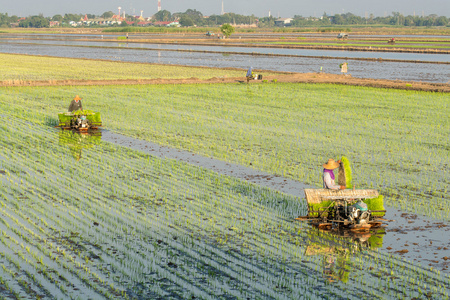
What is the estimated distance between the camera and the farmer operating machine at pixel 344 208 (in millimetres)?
12805

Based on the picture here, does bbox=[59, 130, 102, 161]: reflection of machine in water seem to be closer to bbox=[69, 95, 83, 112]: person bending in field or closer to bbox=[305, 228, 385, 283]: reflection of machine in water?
bbox=[69, 95, 83, 112]: person bending in field

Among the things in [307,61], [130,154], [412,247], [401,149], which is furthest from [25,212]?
[307,61]

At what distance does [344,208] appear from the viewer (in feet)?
42.3

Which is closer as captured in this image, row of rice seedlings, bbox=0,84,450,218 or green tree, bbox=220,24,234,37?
row of rice seedlings, bbox=0,84,450,218

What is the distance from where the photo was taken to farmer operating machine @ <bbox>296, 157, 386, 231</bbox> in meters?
12.8

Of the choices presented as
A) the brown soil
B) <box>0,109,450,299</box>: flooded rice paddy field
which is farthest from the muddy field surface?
the brown soil

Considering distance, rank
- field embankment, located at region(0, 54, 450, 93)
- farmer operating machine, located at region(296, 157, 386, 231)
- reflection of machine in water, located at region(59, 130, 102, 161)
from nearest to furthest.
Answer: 1. farmer operating machine, located at region(296, 157, 386, 231)
2. reflection of machine in water, located at region(59, 130, 102, 161)
3. field embankment, located at region(0, 54, 450, 93)

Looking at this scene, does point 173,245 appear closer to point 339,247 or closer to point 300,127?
point 339,247

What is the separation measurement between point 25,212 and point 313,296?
7304 millimetres

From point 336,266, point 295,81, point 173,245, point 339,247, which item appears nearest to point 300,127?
point 339,247

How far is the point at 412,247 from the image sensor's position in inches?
473

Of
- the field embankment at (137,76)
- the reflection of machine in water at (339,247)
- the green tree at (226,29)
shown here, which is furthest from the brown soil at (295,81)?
the green tree at (226,29)

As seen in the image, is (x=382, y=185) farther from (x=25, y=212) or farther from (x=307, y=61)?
(x=307, y=61)

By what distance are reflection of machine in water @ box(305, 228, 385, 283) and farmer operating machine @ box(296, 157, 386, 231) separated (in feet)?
0.72
